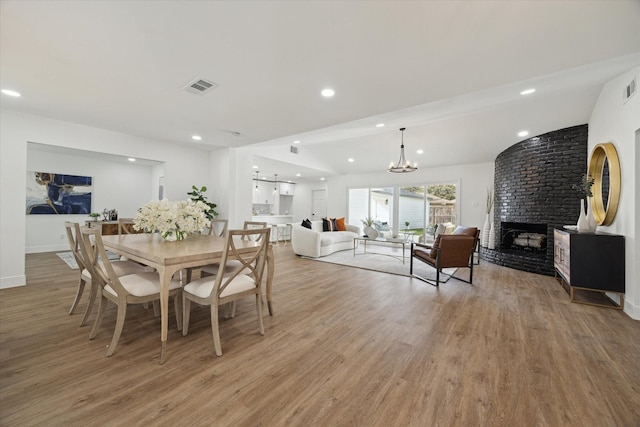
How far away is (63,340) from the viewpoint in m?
2.16

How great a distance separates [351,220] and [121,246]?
7.71 meters

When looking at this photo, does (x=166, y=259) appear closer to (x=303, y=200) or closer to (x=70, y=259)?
(x=70, y=259)

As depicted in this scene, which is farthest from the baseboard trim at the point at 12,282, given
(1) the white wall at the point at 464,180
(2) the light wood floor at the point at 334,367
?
(1) the white wall at the point at 464,180

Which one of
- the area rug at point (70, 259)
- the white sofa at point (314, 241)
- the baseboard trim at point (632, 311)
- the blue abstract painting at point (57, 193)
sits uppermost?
the blue abstract painting at point (57, 193)

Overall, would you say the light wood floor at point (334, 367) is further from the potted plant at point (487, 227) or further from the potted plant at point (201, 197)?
the potted plant at point (487, 227)

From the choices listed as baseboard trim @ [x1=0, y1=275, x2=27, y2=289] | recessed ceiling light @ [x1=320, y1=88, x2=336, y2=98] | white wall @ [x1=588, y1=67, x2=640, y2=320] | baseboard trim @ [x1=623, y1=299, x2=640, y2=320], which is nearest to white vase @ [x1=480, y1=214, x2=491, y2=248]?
white wall @ [x1=588, y1=67, x2=640, y2=320]

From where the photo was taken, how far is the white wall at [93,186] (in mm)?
5816

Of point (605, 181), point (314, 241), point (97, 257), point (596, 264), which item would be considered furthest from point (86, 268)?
point (605, 181)

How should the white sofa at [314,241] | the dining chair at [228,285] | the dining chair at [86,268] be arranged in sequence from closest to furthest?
the dining chair at [228,285] < the dining chair at [86,268] < the white sofa at [314,241]

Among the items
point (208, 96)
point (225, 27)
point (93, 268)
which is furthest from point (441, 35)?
point (93, 268)

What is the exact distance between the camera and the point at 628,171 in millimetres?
2932

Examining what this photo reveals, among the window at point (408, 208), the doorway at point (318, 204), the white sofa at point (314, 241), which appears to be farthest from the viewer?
the doorway at point (318, 204)

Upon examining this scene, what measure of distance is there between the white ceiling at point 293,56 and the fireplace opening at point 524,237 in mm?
2487

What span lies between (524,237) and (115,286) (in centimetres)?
700
